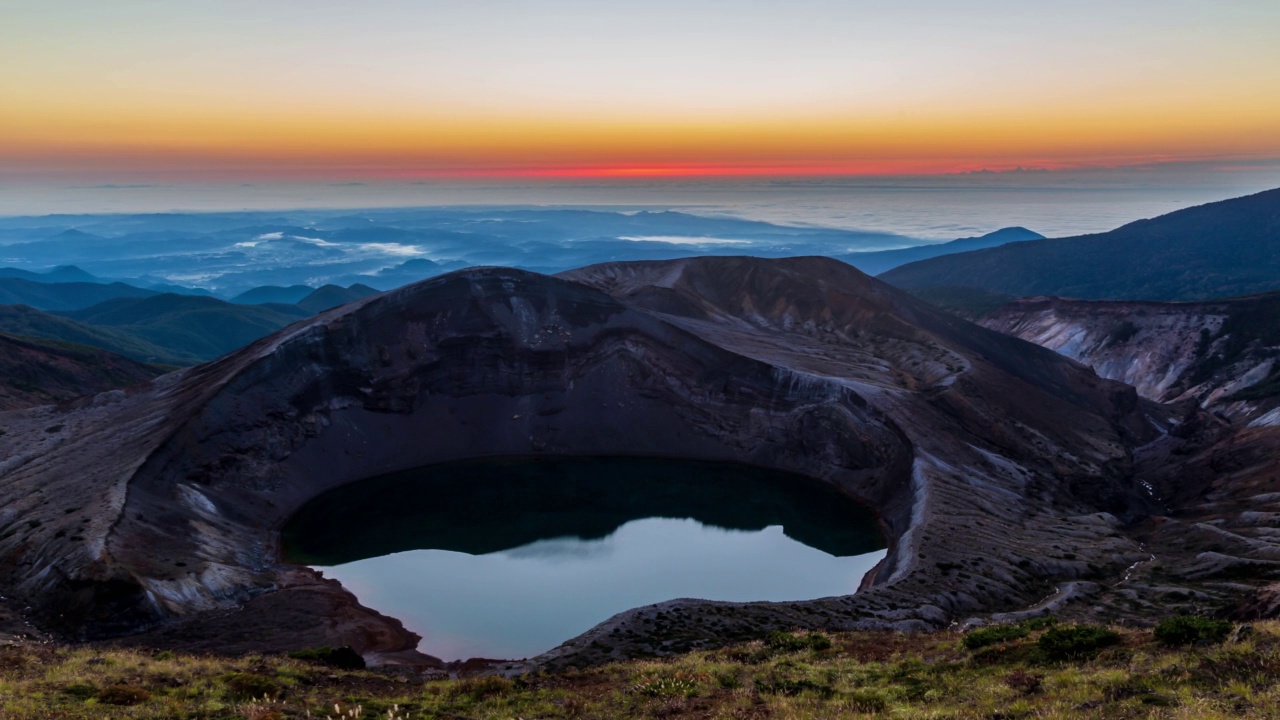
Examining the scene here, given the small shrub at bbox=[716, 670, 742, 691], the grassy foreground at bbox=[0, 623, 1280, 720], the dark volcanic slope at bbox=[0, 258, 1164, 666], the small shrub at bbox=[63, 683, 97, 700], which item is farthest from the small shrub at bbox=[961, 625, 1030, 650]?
the small shrub at bbox=[63, 683, 97, 700]

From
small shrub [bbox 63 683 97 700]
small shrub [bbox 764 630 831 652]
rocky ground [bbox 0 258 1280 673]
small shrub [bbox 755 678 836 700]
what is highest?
small shrub [bbox 755 678 836 700]

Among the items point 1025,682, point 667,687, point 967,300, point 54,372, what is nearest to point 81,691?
point 667,687

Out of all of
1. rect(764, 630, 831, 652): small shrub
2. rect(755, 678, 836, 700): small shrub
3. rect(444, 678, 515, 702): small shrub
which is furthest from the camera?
rect(764, 630, 831, 652): small shrub

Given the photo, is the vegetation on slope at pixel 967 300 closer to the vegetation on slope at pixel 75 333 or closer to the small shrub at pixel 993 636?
the small shrub at pixel 993 636

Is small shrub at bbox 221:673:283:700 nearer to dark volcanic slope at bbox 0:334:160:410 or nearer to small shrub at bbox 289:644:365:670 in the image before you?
small shrub at bbox 289:644:365:670

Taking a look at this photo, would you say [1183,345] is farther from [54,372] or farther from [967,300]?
[54,372]

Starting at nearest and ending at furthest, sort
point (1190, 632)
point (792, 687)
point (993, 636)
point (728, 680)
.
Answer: point (1190, 632), point (792, 687), point (728, 680), point (993, 636)

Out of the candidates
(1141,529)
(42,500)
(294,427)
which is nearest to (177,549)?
(42,500)

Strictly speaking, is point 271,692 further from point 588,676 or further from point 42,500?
point 42,500
